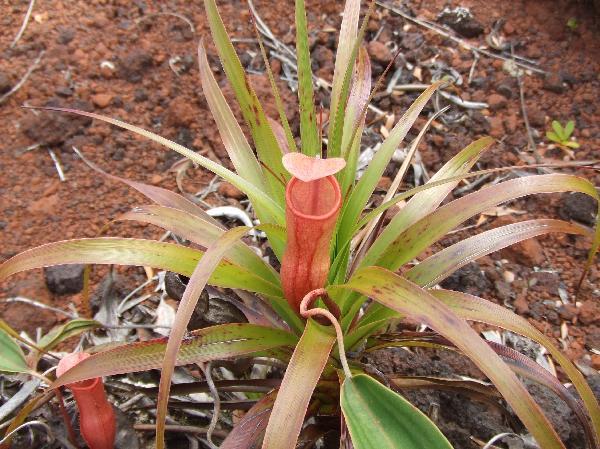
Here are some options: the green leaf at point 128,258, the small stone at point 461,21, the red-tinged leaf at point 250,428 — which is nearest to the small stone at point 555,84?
the small stone at point 461,21

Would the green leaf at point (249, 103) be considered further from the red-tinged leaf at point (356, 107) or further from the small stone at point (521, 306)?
the small stone at point (521, 306)

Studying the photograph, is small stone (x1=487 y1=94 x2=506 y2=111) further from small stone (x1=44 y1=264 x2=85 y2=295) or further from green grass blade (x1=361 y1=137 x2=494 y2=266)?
small stone (x1=44 y1=264 x2=85 y2=295)

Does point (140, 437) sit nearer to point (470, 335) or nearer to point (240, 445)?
point (240, 445)

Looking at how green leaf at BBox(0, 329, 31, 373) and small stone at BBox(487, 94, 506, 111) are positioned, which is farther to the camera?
small stone at BBox(487, 94, 506, 111)

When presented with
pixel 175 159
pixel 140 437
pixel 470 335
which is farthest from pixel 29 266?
pixel 175 159

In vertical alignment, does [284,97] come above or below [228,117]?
above

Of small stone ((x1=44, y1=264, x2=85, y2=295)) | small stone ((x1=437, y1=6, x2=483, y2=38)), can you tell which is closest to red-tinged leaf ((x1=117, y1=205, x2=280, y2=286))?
small stone ((x1=44, y1=264, x2=85, y2=295))
